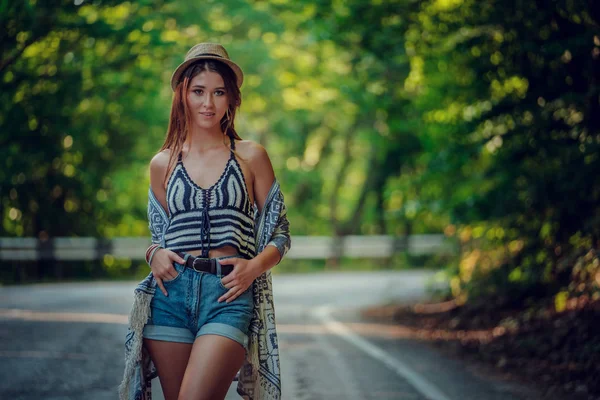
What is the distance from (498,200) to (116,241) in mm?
15512

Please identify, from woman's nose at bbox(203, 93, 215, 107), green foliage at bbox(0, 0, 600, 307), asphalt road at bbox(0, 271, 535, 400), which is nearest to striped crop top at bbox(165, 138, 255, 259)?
woman's nose at bbox(203, 93, 215, 107)

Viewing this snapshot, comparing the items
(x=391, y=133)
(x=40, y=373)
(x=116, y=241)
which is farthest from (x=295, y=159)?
(x=40, y=373)

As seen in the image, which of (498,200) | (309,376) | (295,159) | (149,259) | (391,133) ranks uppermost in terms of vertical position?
(295,159)

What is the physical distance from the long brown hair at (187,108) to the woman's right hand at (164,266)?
1.17ft

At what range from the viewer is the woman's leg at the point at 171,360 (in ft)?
11.8

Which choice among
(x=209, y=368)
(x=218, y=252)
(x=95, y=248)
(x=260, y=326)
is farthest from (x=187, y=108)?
(x=95, y=248)

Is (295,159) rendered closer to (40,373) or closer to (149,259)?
(40,373)

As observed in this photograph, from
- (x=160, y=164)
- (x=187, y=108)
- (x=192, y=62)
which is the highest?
(x=192, y=62)

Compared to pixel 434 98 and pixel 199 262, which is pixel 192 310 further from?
pixel 434 98

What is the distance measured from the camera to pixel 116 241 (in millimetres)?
24734

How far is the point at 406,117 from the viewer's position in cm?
1466

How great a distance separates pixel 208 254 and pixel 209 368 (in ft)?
1.58

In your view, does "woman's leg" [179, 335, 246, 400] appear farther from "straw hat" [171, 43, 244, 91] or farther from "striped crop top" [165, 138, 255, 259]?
"straw hat" [171, 43, 244, 91]

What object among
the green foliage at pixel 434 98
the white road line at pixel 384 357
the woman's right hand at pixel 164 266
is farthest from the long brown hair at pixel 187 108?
the green foliage at pixel 434 98
